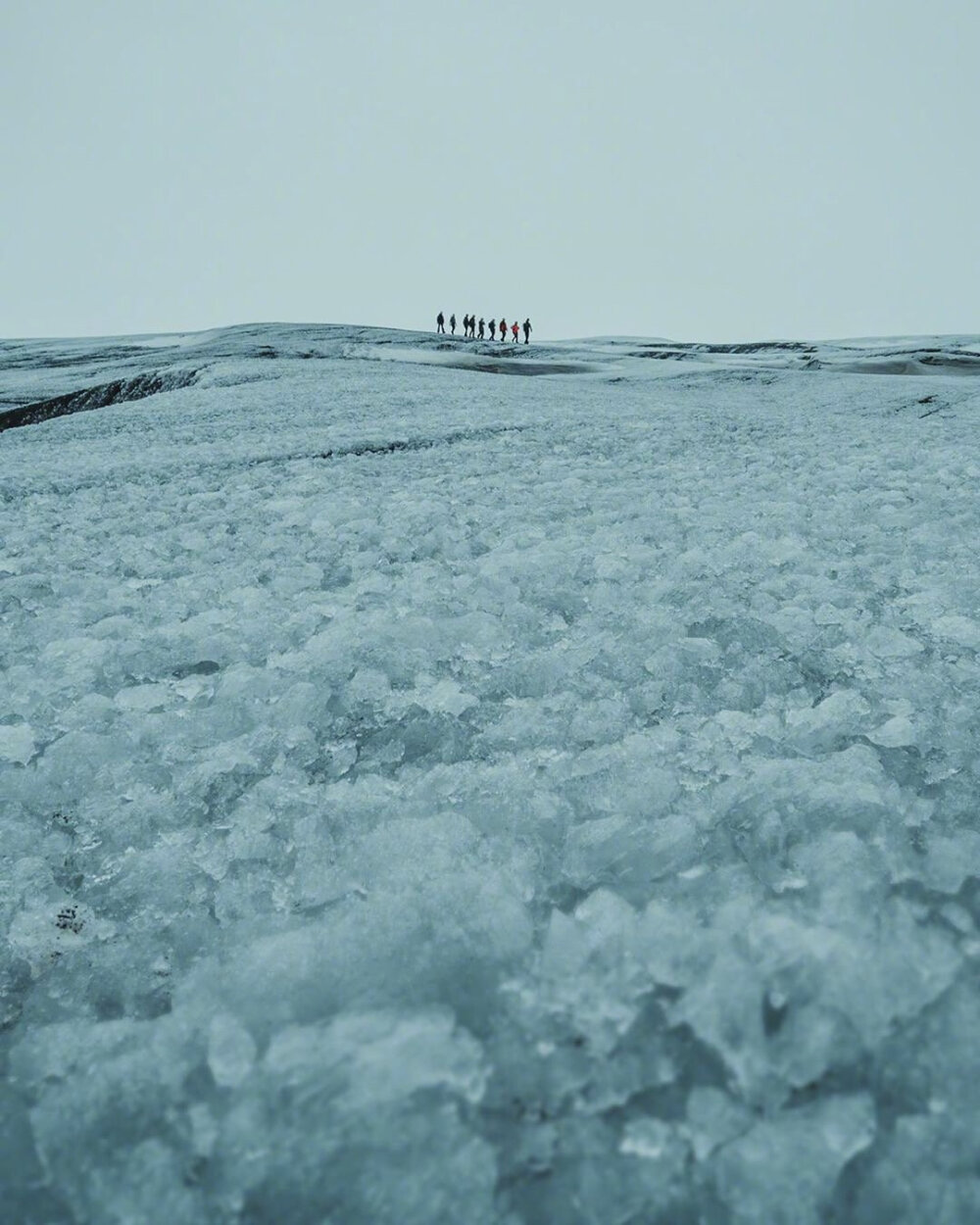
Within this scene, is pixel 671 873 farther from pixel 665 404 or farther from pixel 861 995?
pixel 665 404

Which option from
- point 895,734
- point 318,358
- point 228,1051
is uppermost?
point 318,358

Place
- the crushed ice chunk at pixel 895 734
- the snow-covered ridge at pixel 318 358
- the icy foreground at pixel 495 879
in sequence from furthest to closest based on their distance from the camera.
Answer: the snow-covered ridge at pixel 318 358 < the crushed ice chunk at pixel 895 734 < the icy foreground at pixel 495 879

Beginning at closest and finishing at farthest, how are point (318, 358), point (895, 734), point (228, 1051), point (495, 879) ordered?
1. point (228, 1051)
2. point (495, 879)
3. point (895, 734)
4. point (318, 358)

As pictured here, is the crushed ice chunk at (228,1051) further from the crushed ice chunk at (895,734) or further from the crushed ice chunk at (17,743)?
the crushed ice chunk at (895,734)

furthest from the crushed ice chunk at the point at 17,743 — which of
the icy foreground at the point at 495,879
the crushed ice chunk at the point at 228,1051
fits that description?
the crushed ice chunk at the point at 228,1051

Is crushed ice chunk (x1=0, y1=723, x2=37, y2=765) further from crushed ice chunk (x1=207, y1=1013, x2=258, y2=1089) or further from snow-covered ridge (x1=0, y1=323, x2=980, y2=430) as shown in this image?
snow-covered ridge (x1=0, y1=323, x2=980, y2=430)

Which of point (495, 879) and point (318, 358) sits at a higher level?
point (318, 358)

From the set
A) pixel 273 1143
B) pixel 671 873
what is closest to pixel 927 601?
pixel 671 873

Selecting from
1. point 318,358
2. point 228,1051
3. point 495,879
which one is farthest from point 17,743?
point 318,358

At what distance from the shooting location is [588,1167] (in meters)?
0.82

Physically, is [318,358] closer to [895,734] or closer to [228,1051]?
[895,734]

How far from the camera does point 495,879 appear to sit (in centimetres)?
117

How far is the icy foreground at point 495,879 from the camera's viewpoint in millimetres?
831

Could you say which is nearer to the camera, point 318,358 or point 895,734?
point 895,734
